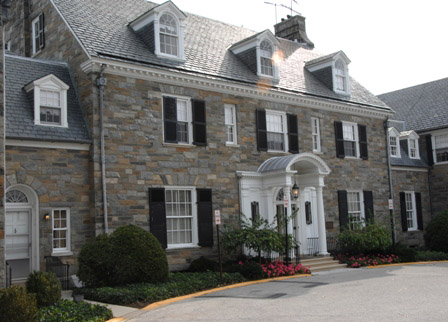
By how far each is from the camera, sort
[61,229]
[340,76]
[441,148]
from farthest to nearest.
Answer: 1. [441,148]
2. [340,76]
3. [61,229]

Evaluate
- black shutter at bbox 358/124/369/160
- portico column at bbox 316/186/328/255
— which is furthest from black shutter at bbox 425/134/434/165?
portico column at bbox 316/186/328/255

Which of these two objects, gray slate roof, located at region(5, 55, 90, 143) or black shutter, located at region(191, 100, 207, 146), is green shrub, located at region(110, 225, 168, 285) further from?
black shutter, located at region(191, 100, 207, 146)

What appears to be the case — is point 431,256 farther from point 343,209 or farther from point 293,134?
point 293,134

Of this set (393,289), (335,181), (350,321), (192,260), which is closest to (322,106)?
(335,181)

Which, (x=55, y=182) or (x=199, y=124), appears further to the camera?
(x=199, y=124)

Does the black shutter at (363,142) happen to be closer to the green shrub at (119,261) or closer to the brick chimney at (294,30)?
the brick chimney at (294,30)

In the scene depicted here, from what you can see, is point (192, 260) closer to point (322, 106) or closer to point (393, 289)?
point (393, 289)

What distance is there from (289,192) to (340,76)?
7664 mm

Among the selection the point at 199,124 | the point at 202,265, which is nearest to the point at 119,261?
the point at 202,265

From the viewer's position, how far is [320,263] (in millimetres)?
19562

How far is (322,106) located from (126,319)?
1423 cm

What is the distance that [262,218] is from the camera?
1859 centimetres

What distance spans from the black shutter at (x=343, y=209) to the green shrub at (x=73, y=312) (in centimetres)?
1352

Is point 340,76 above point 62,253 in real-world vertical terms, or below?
above
